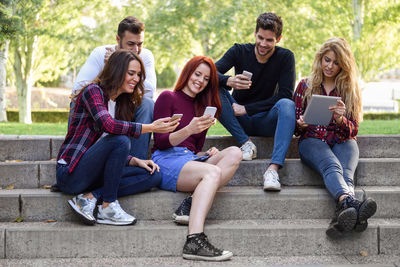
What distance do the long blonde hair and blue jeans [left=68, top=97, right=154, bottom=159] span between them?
4.93ft

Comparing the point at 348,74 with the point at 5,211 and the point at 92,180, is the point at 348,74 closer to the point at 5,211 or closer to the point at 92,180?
the point at 92,180

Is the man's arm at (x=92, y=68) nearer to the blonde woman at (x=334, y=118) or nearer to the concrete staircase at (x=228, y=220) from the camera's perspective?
the concrete staircase at (x=228, y=220)

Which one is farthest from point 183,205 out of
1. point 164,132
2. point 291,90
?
point 291,90

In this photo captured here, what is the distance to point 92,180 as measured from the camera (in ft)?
12.8

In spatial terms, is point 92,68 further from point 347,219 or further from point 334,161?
point 347,219

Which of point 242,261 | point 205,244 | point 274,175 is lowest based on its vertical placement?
point 242,261

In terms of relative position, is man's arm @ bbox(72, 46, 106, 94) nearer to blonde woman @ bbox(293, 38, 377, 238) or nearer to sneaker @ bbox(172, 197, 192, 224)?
sneaker @ bbox(172, 197, 192, 224)

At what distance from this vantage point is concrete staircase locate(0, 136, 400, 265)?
12.3ft

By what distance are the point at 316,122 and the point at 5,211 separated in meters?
2.72

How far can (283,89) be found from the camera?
5.05 metres

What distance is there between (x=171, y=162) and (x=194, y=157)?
0.20 m

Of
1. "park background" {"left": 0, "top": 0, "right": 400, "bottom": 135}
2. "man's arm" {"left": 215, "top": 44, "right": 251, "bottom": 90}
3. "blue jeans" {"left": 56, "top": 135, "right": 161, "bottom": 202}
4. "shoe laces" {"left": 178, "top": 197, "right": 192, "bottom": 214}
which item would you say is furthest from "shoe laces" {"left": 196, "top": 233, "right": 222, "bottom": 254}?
"park background" {"left": 0, "top": 0, "right": 400, "bottom": 135}

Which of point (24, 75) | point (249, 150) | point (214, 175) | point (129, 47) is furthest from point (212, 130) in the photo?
point (24, 75)

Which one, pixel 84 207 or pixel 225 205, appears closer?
pixel 84 207
